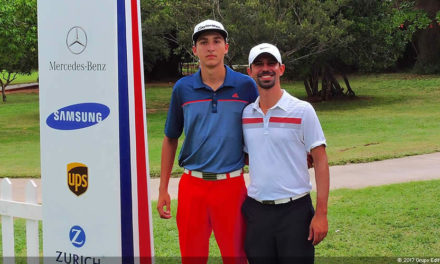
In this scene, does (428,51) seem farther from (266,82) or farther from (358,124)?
(266,82)

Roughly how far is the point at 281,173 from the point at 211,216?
602 millimetres

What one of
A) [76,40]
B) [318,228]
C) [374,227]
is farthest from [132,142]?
[374,227]

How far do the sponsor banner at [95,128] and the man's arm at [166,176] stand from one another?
0.91 ft

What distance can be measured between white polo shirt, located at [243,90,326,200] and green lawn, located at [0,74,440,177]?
266 inches

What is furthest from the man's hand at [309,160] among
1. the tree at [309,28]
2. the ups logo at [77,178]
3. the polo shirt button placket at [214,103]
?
the tree at [309,28]

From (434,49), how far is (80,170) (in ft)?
114

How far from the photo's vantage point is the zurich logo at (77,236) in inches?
151

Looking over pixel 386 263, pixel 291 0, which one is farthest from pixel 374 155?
pixel 291 0

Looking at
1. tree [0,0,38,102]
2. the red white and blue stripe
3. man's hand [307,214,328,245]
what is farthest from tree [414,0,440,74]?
the red white and blue stripe

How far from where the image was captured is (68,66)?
372 centimetres

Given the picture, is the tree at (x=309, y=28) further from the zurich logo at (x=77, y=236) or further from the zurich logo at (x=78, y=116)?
the zurich logo at (x=77, y=236)

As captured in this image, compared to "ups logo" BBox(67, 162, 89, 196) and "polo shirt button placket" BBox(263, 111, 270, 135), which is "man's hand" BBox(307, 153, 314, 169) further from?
"ups logo" BBox(67, 162, 89, 196)

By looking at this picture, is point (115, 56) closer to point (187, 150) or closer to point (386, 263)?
point (187, 150)

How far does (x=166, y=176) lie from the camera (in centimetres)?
405
